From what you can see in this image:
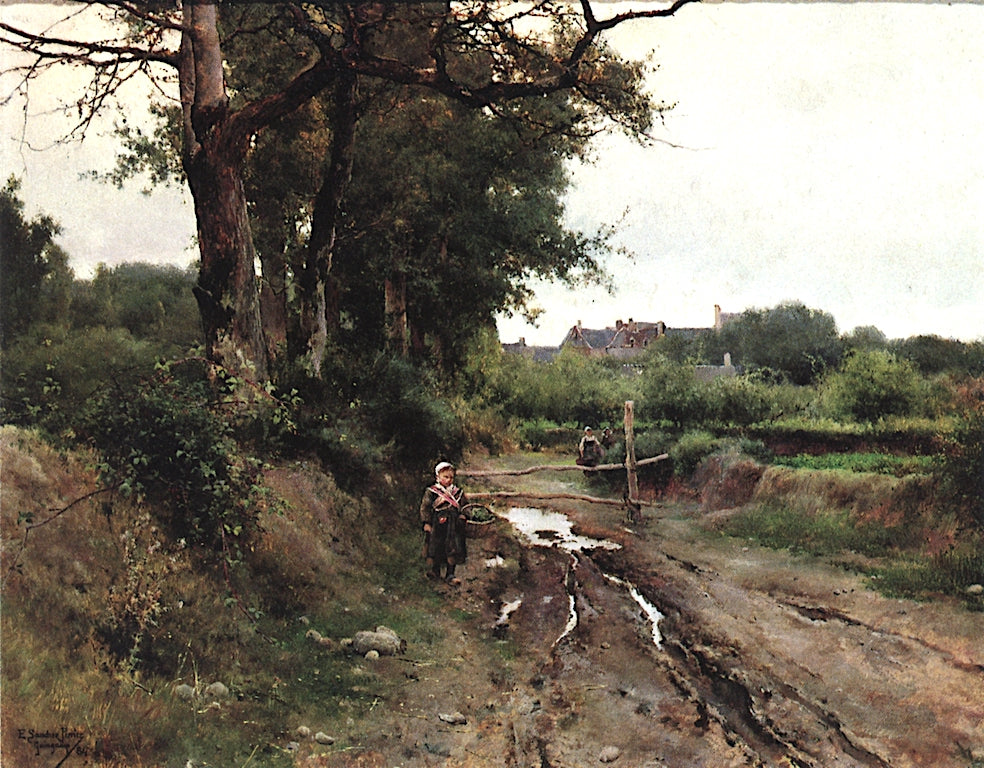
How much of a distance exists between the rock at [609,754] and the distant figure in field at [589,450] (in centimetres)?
638

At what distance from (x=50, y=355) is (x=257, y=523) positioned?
6.63ft

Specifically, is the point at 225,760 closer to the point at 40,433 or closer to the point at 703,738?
the point at 40,433

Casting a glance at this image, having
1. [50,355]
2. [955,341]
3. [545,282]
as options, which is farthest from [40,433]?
[955,341]

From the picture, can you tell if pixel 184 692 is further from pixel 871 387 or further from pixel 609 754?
pixel 871 387

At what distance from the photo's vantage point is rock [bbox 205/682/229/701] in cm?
491

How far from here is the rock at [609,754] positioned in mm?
4910

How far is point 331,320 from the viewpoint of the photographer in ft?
39.7

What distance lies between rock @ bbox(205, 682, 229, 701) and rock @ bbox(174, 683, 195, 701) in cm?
10

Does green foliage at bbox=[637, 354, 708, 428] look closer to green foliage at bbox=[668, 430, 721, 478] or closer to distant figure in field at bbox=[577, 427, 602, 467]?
green foliage at bbox=[668, 430, 721, 478]

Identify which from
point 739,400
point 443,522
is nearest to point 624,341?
point 739,400

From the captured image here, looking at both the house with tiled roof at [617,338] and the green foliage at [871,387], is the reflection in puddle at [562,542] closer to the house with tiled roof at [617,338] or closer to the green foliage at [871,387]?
the house with tiled roof at [617,338]

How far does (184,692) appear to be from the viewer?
4.84m

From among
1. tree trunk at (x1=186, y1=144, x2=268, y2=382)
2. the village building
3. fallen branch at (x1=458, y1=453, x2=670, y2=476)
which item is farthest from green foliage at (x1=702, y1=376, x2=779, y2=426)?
tree trunk at (x1=186, y1=144, x2=268, y2=382)
